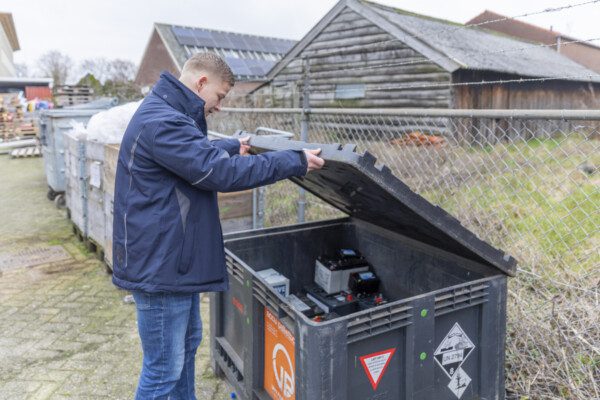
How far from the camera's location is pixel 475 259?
2.33 metres

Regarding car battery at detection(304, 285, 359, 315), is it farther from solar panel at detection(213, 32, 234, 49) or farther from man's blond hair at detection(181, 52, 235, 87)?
solar panel at detection(213, 32, 234, 49)

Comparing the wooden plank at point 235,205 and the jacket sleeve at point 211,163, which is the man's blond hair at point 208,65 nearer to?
Result: the jacket sleeve at point 211,163

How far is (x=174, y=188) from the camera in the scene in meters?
2.02

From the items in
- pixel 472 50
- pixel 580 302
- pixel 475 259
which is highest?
pixel 472 50

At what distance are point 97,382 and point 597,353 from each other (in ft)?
9.89

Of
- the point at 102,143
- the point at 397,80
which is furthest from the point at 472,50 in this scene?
the point at 102,143

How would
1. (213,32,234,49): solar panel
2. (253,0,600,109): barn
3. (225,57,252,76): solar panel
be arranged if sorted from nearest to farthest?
(253,0,600,109): barn < (225,57,252,76): solar panel < (213,32,234,49): solar panel

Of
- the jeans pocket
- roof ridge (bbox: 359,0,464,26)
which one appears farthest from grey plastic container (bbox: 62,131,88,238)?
roof ridge (bbox: 359,0,464,26)

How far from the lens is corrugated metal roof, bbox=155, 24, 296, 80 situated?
2288 cm

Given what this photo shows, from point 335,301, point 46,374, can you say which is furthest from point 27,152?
point 335,301

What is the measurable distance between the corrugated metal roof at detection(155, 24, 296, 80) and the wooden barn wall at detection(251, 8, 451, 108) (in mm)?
6330

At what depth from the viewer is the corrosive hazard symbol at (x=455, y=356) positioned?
7.07ft

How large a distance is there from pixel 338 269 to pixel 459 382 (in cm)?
109

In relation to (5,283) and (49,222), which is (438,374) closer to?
(5,283)
